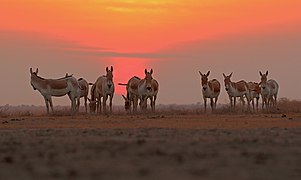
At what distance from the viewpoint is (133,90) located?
46.0 meters

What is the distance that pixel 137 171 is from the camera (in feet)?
36.1

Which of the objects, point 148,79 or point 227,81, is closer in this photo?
point 148,79

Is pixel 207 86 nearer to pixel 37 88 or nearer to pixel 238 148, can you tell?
pixel 37 88

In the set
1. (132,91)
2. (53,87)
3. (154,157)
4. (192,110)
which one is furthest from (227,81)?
(154,157)

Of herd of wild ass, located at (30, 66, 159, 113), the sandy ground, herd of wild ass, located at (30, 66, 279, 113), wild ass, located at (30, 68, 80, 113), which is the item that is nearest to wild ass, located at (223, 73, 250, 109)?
herd of wild ass, located at (30, 66, 279, 113)

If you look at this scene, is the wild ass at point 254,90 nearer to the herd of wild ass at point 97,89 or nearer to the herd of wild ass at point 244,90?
the herd of wild ass at point 244,90

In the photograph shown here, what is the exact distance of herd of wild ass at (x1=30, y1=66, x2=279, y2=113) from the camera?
134ft

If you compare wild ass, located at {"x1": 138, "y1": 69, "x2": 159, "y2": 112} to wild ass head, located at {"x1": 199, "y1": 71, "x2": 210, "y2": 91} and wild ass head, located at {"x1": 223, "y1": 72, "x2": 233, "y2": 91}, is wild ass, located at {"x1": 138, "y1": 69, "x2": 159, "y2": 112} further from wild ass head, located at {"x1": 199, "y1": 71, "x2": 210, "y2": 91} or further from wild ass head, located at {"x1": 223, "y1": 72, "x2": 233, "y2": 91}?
wild ass head, located at {"x1": 223, "y1": 72, "x2": 233, "y2": 91}

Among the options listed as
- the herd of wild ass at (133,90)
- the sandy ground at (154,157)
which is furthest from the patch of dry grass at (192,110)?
the sandy ground at (154,157)

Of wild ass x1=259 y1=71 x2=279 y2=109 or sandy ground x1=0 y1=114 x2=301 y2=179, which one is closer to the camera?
sandy ground x1=0 y1=114 x2=301 y2=179

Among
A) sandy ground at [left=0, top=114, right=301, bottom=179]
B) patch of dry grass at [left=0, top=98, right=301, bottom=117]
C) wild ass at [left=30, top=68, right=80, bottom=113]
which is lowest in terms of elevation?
sandy ground at [left=0, top=114, right=301, bottom=179]

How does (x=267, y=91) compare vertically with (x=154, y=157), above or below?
above

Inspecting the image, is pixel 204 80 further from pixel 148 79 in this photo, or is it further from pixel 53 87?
pixel 53 87

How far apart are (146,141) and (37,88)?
1024 inches
